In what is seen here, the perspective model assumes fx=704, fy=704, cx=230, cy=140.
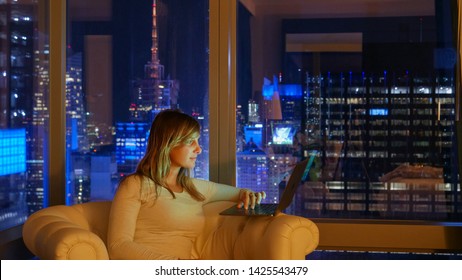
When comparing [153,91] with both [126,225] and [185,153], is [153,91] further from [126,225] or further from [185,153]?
[126,225]

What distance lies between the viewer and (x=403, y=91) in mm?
4719

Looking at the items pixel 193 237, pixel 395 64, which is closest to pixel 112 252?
pixel 193 237

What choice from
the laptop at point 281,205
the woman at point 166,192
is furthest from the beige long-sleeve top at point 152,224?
the laptop at point 281,205

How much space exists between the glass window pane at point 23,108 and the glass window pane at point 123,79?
19cm

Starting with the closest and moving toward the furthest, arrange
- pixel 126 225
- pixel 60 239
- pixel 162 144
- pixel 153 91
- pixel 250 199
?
pixel 60 239 → pixel 126 225 → pixel 162 144 → pixel 250 199 → pixel 153 91

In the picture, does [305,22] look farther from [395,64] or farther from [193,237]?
[193,237]

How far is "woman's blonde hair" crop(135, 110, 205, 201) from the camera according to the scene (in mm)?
3594

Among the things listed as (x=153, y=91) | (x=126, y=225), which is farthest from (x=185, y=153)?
(x=153, y=91)

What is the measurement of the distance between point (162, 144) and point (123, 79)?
4.63ft

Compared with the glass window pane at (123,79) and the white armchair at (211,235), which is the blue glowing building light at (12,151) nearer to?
the glass window pane at (123,79)

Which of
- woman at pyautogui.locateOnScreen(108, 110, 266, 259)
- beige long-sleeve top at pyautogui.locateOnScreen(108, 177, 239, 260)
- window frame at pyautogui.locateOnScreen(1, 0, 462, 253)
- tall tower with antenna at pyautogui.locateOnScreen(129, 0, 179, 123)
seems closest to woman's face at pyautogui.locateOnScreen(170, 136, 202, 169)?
woman at pyautogui.locateOnScreen(108, 110, 266, 259)

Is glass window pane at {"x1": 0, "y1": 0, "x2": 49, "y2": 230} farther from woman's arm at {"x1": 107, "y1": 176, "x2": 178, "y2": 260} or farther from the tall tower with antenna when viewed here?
woman's arm at {"x1": 107, "y1": 176, "x2": 178, "y2": 260}

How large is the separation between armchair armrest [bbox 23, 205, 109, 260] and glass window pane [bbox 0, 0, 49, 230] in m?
0.83

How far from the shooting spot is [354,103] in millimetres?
4750
